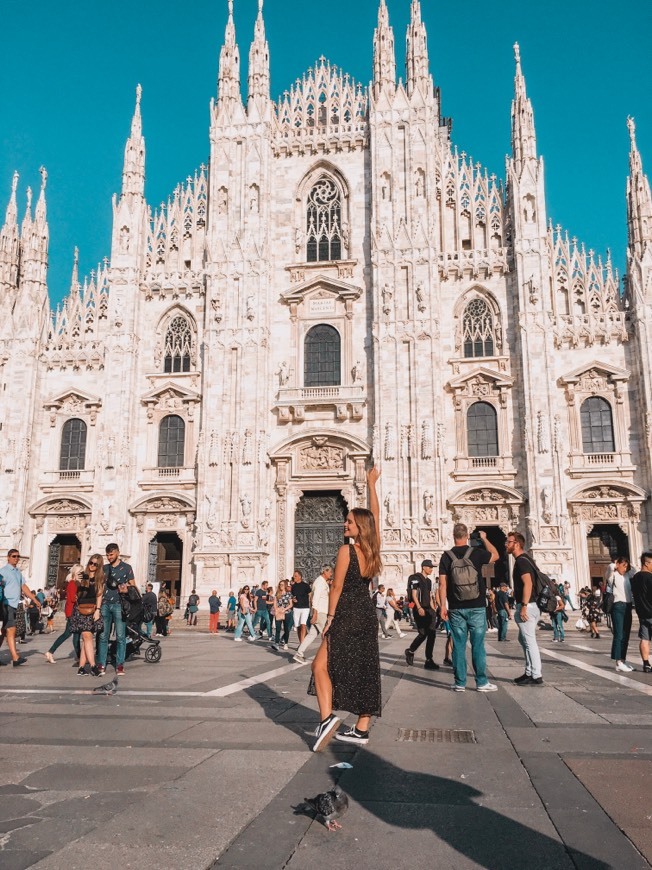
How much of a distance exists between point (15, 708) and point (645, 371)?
24.5m

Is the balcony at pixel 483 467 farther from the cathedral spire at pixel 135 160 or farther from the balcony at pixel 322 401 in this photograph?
the cathedral spire at pixel 135 160

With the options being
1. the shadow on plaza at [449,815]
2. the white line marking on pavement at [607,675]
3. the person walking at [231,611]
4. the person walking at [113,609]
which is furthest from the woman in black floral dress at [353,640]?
the person walking at [231,611]

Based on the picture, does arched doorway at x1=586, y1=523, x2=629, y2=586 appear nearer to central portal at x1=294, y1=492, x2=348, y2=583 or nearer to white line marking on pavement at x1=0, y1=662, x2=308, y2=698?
central portal at x1=294, y1=492, x2=348, y2=583

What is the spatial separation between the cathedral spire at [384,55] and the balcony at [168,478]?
17.0m

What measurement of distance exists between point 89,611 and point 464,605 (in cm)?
503

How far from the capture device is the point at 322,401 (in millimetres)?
28422

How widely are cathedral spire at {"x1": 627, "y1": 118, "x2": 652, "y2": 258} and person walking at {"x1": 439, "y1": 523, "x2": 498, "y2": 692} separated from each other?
886 inches

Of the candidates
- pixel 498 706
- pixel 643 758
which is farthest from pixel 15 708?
pixel 643 758

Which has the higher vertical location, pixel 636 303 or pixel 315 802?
pixel 636 303

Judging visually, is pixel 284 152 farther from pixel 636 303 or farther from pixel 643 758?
pixel 643 758

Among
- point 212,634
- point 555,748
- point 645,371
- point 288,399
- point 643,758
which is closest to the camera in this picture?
point 643,758

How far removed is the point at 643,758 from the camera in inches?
195

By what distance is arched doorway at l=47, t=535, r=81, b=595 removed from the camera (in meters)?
29.6

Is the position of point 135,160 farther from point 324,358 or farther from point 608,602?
point 608,602
